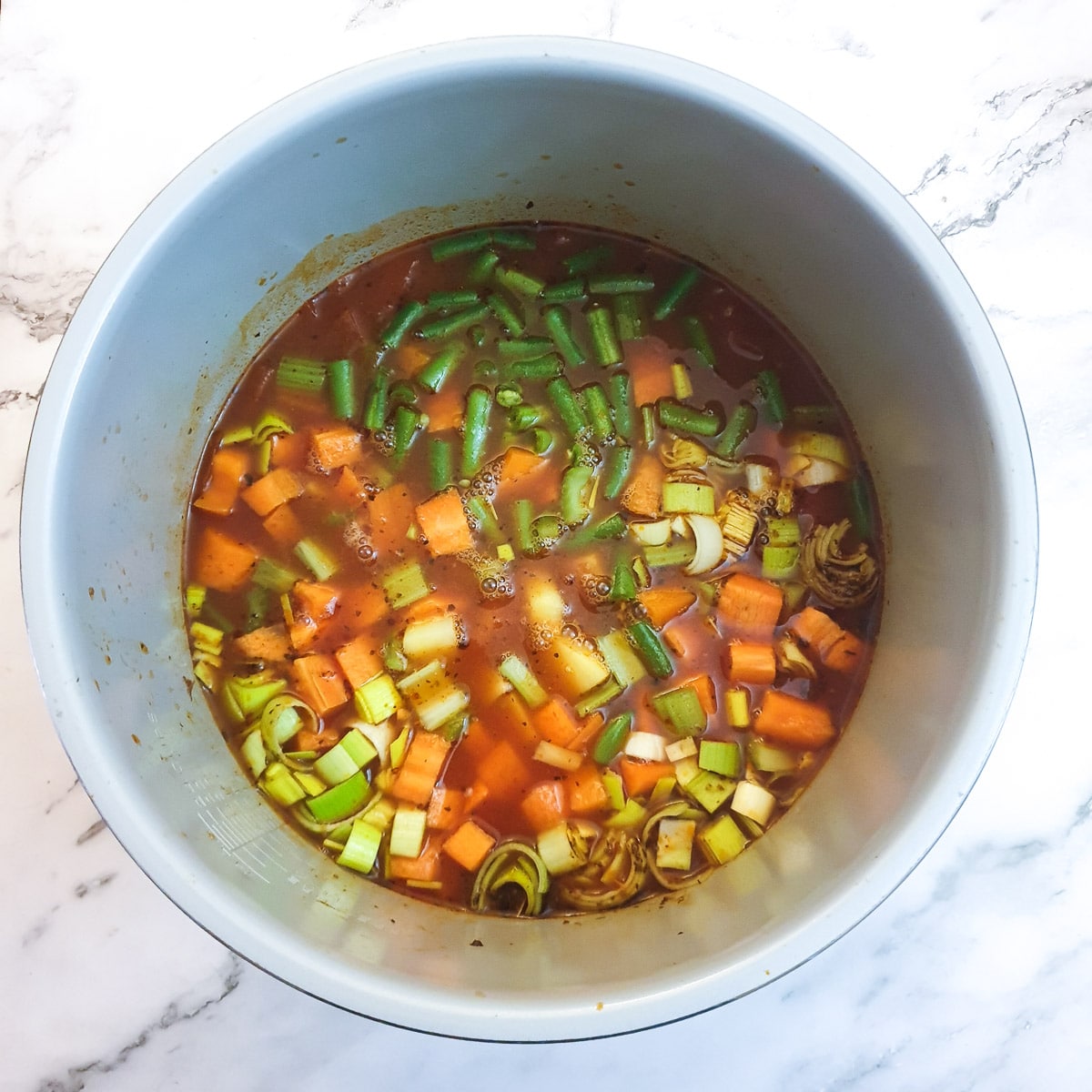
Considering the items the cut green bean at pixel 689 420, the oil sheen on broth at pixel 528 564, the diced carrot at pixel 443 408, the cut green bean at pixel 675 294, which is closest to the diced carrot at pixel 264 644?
the oil sheen on broth at pixel 528 564

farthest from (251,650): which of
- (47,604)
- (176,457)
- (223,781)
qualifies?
(47,604)

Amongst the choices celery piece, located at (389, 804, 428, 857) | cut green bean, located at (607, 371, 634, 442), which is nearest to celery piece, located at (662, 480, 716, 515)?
cut green bean, located at (607, 371, 634, 442)

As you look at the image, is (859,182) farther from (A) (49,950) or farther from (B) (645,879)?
(A) (49,950)

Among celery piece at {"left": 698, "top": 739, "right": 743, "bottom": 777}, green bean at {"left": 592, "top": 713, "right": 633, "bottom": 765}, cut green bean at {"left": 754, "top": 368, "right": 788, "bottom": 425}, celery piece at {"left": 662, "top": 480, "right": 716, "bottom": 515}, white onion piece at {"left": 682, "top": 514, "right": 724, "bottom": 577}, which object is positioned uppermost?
cut green bean at {"left": 754, "top": 368, "right": 788, "bottom": 425}

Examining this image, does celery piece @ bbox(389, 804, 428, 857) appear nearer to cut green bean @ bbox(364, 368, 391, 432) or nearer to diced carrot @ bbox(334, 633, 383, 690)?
diced carrot @ bbox(334, 633, 383, 690)

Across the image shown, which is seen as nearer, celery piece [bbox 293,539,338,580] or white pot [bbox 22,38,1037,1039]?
white pot [bbox 22,38,1037,1039]

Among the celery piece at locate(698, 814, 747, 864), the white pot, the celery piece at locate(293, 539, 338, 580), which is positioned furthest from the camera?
the celery piece at locate(293, 539, 338, 580)

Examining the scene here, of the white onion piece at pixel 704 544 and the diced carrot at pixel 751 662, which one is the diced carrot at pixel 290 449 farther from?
the diced carrot at pixel 751 662
